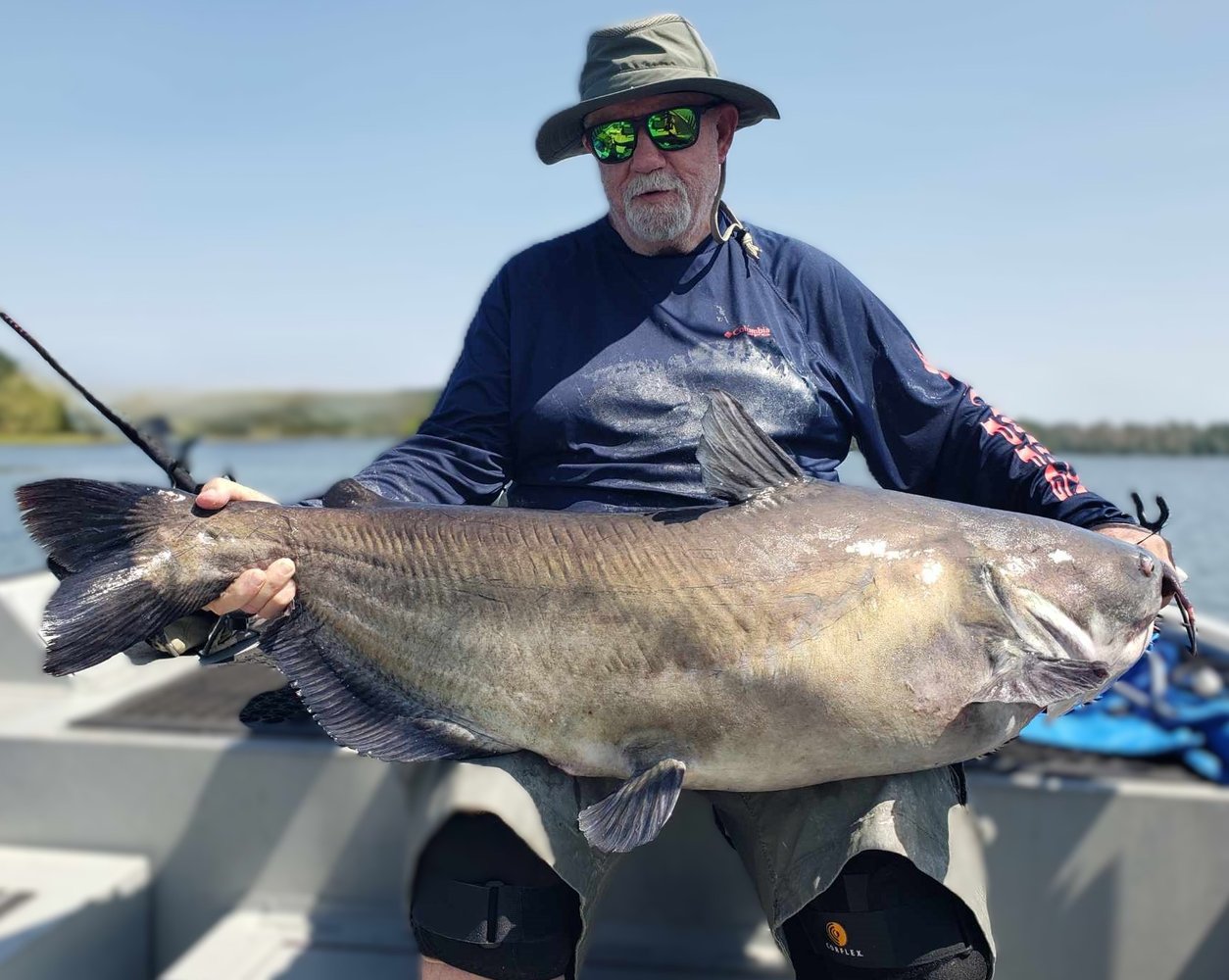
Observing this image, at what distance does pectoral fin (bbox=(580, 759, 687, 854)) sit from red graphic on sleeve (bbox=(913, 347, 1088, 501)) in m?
1.39

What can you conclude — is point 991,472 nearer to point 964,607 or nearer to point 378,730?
point 964,607

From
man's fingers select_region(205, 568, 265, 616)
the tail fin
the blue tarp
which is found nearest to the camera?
the tail fin

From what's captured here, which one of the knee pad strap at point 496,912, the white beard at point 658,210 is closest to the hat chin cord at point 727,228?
the white beard at point 658,210

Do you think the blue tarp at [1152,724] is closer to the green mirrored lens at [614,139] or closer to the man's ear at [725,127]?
the man's ear at [725,127]

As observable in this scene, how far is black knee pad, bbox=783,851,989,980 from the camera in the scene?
2344 millimetres

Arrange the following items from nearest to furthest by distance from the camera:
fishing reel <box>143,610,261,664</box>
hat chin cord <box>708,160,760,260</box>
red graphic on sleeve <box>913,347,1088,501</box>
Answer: fishing reel <box>143,610,261,664</box> → red graphic on sleeve <box>913,347,1088,501</box> → hat chin cord <box>708,160,760,260</box>

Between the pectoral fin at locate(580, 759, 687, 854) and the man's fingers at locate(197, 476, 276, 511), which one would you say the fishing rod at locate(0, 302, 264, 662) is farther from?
the pectoral fin at locate(580, 759, 687, 854)

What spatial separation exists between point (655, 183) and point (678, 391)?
65 cm

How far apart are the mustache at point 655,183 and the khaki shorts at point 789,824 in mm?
1681

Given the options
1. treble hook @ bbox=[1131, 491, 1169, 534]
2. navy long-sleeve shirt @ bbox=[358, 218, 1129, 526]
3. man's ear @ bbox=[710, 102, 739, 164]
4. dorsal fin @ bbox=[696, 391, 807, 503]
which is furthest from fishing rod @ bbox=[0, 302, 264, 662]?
treble hook @ bbox=[1131, 491, 1169, 534]

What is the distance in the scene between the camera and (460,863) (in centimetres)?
261

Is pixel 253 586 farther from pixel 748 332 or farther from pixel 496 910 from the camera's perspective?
pixel 748 332

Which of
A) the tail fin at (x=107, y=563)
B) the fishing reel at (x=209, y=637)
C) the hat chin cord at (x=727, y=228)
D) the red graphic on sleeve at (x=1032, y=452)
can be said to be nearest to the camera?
the tail fin at (x=107, y=563)

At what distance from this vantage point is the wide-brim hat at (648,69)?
3.00 meters
